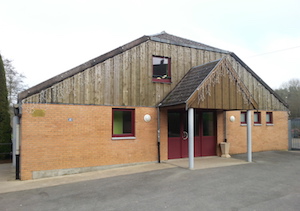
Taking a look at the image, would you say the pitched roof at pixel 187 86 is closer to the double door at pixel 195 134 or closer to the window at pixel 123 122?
the double door at pixel 195 134

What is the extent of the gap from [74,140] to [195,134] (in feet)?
20.1

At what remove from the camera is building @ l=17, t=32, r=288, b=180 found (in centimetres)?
779

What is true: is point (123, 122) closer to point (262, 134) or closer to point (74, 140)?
point (74, 140)

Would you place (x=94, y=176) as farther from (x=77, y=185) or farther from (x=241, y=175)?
(x=241, y=175)

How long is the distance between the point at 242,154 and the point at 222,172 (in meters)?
5.16

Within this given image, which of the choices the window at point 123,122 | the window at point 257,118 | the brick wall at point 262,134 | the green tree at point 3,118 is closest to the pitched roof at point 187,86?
the window at point 123,122

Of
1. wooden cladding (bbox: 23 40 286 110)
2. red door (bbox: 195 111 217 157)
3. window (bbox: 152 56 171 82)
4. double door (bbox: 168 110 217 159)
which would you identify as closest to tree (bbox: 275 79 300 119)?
red door (bbox: 195 111 217 157)

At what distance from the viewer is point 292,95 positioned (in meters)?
Answer: 36.0

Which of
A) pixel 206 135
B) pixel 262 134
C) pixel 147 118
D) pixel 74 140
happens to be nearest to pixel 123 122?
pixel 147 118

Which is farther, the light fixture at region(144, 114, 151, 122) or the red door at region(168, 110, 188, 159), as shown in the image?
the red door at region(168, 110, 188, 159)

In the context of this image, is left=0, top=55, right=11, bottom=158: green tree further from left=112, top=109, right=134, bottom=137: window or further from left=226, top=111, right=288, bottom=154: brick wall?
left=226, top=111, right=288, bottom=154: brick wall

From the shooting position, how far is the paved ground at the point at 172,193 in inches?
197

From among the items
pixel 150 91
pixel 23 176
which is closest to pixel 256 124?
pixel 150 91

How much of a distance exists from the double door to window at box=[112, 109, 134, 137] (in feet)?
6.59
